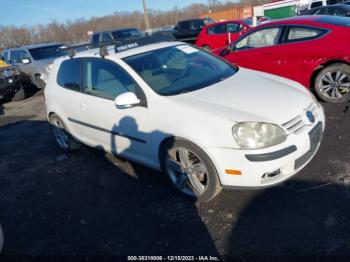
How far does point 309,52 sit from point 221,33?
820 cm

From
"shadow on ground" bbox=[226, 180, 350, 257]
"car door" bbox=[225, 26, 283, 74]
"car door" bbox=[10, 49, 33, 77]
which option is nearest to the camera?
"shadow on ground" bbox=[226, 180, 350, 257]

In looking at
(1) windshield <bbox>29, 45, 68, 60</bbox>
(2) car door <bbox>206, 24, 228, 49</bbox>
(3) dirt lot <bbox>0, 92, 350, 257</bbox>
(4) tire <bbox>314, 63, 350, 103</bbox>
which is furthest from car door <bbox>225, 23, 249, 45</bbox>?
(3) dirt lot <bbox>0, 92, 350, 257</bbox>

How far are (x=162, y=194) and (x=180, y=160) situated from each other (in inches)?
23.2

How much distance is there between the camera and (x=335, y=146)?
13.3 feet

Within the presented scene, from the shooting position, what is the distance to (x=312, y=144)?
9.87 ft

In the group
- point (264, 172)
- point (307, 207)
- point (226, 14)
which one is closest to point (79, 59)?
point (264, 172)

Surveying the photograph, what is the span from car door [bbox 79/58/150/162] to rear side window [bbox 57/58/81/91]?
19cm

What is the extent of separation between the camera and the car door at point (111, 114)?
349 centimetres

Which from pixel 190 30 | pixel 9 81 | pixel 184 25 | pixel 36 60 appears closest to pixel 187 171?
pixel 9 81

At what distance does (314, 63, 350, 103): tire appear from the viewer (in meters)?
5.09

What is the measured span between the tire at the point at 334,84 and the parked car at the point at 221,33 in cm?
766

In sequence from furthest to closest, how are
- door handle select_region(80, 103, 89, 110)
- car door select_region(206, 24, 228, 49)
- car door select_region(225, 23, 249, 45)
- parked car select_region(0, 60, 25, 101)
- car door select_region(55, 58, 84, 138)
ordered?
car door select_region(206, 24, 228, 49), car door select_region(225, 23, 249, 45), parked car select_region(0, 60, 25, 101), car door select_region(55, 58, 84, 138), door handle select_region(80, 103, 89, 110)

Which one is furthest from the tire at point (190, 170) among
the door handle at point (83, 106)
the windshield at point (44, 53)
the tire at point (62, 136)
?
the windshield at point (44, 53)

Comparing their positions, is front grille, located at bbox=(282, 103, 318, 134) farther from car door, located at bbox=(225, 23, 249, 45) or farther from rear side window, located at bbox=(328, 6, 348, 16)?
rear side window, located at bbox=(328, 6, 348, 16)
